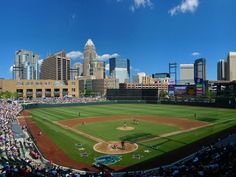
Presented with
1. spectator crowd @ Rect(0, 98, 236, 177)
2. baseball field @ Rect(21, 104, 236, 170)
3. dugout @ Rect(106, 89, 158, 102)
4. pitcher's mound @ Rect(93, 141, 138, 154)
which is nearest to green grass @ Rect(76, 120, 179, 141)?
baseball field @ Rect(21, 104, 236, 170)

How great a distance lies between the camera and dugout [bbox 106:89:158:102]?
11000 centimetres

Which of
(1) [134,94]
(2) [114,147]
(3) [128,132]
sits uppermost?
(1) [134,94]

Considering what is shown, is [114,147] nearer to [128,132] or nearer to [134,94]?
[128,132]

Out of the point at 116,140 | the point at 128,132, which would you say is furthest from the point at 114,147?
the point at 128,132

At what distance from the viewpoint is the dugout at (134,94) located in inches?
4331

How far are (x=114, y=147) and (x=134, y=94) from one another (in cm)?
8473

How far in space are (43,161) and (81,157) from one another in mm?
3912

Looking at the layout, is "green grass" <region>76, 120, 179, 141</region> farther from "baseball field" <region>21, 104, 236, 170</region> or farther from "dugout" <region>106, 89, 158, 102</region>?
"dugout" <region>106, 89, 158, 102</region>

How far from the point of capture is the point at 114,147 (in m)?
32.3

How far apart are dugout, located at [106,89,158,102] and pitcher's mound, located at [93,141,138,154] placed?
246 feet

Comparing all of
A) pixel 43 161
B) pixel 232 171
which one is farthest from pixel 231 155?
pixel 43 161

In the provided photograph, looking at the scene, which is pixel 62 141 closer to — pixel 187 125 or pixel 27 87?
pixel 187 125

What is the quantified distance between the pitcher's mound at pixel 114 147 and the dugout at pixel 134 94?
246 ft

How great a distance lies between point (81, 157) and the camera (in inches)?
1145
